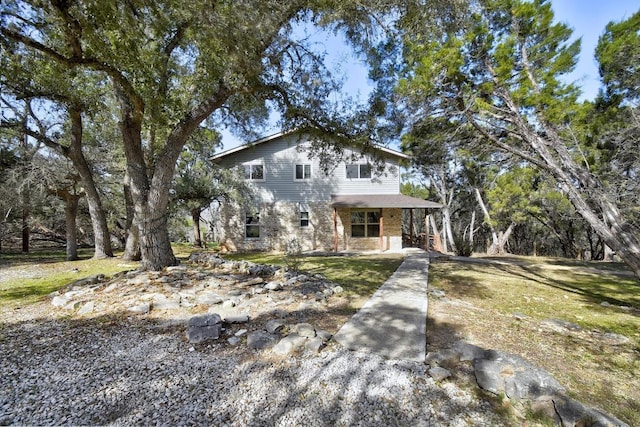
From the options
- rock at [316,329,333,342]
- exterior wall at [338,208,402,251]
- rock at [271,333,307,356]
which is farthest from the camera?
exterior wall at [338,208,402,251]

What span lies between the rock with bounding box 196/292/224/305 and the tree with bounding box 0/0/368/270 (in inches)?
105

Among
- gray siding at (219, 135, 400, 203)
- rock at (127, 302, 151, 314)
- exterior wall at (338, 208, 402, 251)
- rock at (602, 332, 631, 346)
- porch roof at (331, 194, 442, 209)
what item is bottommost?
rock at (602, 332, 631, 346)

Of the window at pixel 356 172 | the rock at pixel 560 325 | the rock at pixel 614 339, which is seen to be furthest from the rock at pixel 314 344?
the window at pixel 356 172

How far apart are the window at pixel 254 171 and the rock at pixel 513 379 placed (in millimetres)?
14072

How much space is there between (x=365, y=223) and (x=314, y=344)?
1240cm

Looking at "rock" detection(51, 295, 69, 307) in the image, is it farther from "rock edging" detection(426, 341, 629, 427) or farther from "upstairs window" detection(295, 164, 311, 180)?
"upstairs window" detection(295, 164, 311, 180)

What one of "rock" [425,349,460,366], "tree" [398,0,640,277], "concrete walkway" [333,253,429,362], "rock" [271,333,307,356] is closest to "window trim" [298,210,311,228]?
"tree" [398,0,640,277]

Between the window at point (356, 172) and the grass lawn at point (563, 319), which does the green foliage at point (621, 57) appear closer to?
the grass lawn at point (563, 319)

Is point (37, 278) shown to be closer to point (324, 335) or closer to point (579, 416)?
point (324, 335)

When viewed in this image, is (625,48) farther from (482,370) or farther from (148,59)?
(148,59)

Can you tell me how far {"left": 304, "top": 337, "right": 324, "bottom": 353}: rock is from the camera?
11.0 ft

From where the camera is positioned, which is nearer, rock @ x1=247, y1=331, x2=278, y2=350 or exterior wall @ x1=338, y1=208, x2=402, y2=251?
rock @ x1=247, y1=331, x2=278, y2=350

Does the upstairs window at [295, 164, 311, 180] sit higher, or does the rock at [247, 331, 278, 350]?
the upstairs window at [295, 164, 311, 180]

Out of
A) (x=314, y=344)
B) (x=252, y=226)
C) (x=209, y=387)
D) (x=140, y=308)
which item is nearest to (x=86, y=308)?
(x=140, y=308)
